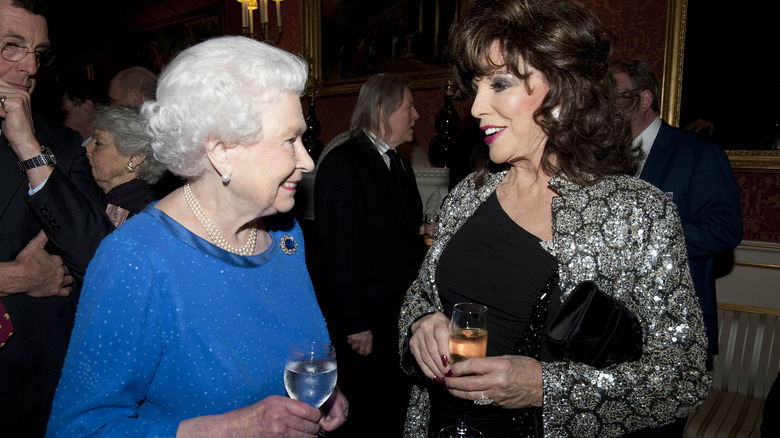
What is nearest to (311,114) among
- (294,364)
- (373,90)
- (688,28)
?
(373,90)

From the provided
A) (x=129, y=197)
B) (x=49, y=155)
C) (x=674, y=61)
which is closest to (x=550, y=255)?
(x=49, y=155)

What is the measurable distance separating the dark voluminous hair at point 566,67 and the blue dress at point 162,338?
938mm

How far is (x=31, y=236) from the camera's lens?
1.74m

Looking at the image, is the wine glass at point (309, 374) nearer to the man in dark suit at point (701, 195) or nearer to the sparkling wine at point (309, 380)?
the sparkling wine at point (309, 380)

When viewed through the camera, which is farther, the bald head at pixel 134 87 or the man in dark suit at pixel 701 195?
the bald head at pixel 134 87

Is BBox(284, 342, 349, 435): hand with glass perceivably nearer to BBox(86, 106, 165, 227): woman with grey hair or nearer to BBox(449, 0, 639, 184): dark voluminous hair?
BBox(449, 0, 639, 184): dark voluminous hair

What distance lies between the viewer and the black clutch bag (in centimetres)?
120

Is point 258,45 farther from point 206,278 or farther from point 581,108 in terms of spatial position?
point 581,108

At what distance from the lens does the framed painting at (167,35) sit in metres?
6.89

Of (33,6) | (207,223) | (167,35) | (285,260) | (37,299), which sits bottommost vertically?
(37,299)

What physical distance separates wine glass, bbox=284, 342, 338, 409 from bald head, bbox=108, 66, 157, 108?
3064 mm

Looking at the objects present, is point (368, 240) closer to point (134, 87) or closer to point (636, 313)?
point (636, 313)

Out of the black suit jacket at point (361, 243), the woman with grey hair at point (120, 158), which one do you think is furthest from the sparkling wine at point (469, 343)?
the woman with grey hair at point (120, 158)

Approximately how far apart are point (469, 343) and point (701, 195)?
1.90 m
